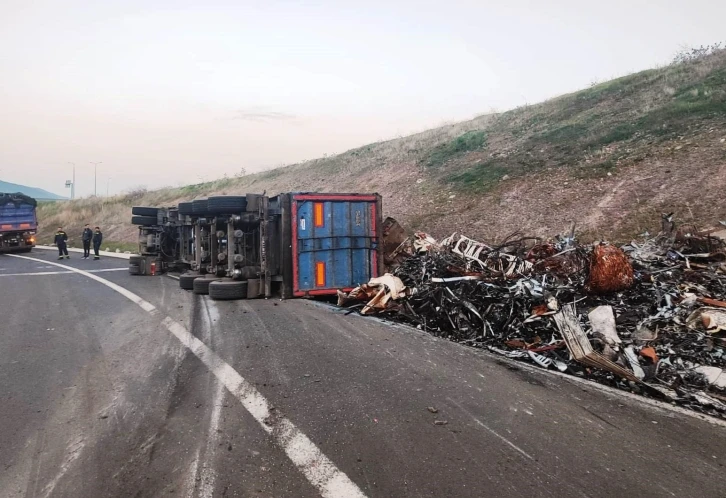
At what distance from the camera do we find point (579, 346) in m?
4.67

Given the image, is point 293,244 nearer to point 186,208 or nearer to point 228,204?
point 228,204

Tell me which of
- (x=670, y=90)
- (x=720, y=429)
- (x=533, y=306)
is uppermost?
(x=670, y=90)

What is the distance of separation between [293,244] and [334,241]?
31.2 inches

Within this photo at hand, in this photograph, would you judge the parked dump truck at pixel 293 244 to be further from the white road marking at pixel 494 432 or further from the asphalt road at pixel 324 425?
the white road marking at pixel 494 432

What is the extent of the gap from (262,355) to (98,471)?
2.20 meters

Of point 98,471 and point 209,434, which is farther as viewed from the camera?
point 209,434

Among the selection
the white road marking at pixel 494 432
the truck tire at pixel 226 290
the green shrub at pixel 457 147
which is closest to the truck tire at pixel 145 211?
the truck tire at pixel 226 290

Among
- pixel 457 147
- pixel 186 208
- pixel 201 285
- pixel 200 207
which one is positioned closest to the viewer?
pixel 201 285

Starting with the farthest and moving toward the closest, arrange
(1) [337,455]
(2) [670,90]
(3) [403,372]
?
(2) [670,90] < (3) [403,372] < (1) [337,455]

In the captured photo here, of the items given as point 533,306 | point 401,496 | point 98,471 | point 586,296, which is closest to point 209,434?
point 98,471

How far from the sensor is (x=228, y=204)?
873cm

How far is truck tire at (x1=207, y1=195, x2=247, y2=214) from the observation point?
8.66 meters

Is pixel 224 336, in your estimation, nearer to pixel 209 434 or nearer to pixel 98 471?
pixel 209 434

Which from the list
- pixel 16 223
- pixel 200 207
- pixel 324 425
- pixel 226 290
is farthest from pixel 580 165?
pixel 16 223
